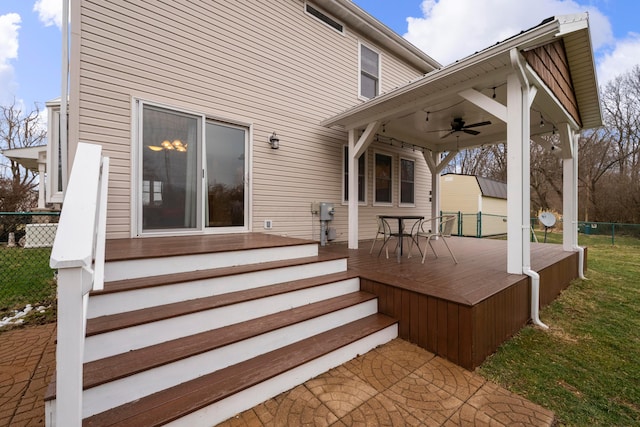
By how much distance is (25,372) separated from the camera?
2305 millimetres

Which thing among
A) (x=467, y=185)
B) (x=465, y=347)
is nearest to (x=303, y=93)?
(x=465, y=347)

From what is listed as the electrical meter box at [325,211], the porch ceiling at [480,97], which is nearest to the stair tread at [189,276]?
the electrical meter box at [325,211]

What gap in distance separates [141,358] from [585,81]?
769 cm

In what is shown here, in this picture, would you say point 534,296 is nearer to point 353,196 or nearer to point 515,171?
point 515,171

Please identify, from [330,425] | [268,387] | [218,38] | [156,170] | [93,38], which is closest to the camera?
[330,425]

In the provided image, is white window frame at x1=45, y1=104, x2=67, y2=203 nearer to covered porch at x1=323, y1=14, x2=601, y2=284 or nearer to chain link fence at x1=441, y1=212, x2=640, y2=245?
covered porch at x1=323, y1=14, x2=601, y2=284

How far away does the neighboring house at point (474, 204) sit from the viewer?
555 inches

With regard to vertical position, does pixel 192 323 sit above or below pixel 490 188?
below

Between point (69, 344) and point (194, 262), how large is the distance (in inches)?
63.9

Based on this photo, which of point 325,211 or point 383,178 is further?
point 383,178

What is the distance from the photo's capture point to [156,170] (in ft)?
13.1

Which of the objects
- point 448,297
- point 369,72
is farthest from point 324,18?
point 448,297

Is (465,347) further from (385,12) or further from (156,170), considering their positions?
(385,12)

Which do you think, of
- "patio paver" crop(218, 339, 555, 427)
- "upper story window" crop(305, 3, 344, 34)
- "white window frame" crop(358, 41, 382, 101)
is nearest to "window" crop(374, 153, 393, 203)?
"white window frame" crop(358, 41, 382, 101)
